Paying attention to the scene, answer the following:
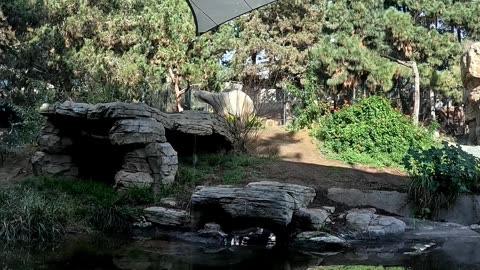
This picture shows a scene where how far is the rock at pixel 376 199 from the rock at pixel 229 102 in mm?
3975

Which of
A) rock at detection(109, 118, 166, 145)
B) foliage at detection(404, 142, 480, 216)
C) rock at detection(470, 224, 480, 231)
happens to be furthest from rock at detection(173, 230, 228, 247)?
rock at detection(470, 224, 480, 231)

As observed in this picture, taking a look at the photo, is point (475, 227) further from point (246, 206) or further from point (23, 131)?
point (23, 131)

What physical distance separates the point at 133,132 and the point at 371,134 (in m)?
5.56

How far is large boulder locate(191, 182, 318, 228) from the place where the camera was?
6.33m

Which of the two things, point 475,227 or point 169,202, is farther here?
point 169,202

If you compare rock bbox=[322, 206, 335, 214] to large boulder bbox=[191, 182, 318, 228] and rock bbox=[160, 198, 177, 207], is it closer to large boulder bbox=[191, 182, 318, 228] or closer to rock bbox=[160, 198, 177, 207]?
large boulder bbox=[191, 182, 318, 228]

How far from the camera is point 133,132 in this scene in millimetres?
7766

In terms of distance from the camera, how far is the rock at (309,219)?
6.52 metres

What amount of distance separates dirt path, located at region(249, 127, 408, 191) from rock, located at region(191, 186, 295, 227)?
1.93 meters

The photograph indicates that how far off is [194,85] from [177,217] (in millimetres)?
8195

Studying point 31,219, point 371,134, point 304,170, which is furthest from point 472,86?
point 31,219

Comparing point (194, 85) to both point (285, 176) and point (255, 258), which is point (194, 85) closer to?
point (285, 176)

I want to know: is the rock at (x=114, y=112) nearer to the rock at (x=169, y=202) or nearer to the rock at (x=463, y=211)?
the rock at (x=169, y=202)

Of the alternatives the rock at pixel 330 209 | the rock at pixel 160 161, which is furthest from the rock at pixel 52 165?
the rock at pixel 330 209
